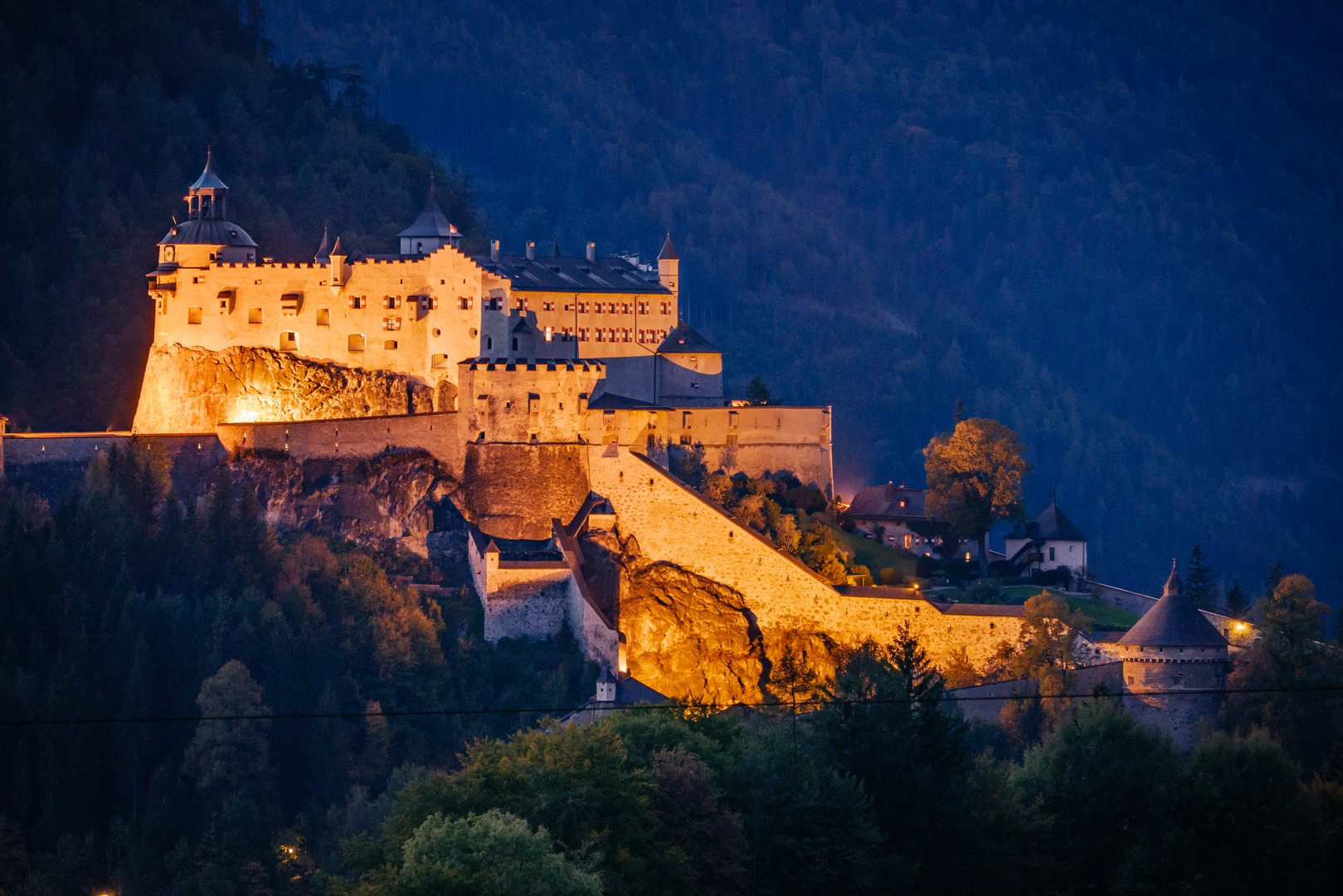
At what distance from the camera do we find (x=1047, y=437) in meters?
141

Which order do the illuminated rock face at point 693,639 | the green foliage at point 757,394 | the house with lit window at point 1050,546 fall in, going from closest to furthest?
1. the illuminated rock face at point 693,639
2. the house with lit window at point 1050,546
3. the green foliage at point 757,394

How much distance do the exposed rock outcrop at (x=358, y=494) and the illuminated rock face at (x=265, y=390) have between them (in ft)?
11.3

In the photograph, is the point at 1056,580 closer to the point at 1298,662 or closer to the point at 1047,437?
the point at 1298,662

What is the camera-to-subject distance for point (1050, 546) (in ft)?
232

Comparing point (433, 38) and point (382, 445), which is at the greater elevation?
point (433, 38)

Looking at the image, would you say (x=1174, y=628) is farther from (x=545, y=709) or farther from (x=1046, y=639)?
(x=545, y=709)

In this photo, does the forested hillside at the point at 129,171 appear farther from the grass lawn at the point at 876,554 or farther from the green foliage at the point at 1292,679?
the green foliage at the point at 1292,679

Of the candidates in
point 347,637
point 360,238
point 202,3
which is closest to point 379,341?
point 347,637

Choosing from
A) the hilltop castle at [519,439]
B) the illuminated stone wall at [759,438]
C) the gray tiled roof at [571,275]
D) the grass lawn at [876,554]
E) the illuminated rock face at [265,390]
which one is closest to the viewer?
the hilltop castle at [519,439]

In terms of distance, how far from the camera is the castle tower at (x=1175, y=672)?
5531 cm

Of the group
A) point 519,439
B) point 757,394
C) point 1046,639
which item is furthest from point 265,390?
point 1046,639

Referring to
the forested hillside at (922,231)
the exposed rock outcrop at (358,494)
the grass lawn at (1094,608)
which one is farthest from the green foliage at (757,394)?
the forested hillside at (922,231)

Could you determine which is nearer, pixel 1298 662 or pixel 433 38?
pixel 1298 662

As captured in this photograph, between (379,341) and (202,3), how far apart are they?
40.5 m
